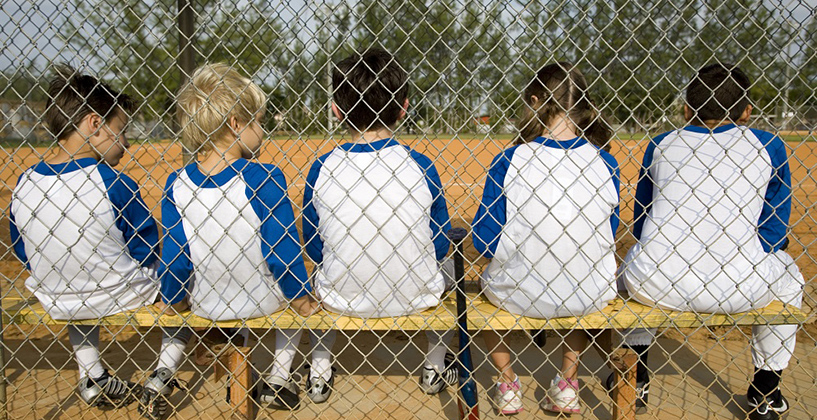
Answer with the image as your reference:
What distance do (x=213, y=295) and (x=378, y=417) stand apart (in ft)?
3.03

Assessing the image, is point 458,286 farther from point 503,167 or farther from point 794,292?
point 794,292

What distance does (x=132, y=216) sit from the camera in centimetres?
258

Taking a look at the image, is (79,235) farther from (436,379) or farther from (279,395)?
(436,379)

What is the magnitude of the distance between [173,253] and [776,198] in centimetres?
258

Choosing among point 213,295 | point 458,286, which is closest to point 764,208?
point 458,286

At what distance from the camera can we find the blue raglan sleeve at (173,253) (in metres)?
2.38

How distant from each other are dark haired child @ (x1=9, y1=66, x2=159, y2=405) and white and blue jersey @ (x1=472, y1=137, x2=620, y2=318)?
1.53 m

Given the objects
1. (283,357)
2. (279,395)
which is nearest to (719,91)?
(283,357)

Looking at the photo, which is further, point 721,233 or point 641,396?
point 641,396

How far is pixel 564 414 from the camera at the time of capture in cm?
262

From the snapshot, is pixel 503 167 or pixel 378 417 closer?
pixel 503 167

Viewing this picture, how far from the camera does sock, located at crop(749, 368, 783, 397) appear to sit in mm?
2527

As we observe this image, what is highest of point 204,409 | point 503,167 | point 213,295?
point 503,167

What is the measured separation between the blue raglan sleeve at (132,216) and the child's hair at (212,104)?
36 cm
